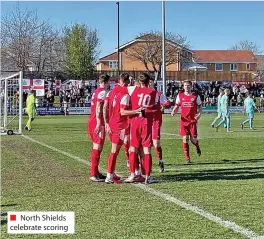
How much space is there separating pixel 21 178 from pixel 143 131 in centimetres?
265

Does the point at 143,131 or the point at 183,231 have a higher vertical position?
the point at 143,131

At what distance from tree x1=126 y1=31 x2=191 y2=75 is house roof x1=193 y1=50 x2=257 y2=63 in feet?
73.5

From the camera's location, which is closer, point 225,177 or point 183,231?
point 183,231

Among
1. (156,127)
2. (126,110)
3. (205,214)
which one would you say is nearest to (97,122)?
(126,110)

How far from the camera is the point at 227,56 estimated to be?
10756cm

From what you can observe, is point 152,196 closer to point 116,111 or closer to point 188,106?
point 116,111

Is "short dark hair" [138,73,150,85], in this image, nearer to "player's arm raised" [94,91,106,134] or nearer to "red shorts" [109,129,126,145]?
"player's arm raised" [94,91,106,134]

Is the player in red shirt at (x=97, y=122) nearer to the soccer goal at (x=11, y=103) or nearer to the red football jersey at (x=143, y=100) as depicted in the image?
the red football jersey at (x=143, y=100)

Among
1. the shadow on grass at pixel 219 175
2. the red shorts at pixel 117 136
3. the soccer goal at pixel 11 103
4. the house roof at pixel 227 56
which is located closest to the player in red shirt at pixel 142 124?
the red shorts at pixel 117 136

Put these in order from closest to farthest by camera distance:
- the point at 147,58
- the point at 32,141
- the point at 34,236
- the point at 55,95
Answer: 1. the point at 34,236
2. the point at 32,141
3. the point at 55,95
4. the point at 147,58

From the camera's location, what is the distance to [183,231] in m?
7.14

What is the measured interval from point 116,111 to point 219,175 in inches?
103

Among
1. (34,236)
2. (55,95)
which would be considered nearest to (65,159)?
(34,236)

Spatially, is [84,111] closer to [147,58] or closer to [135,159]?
[147,58]
